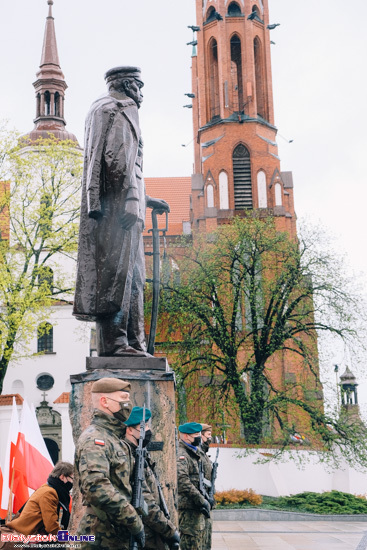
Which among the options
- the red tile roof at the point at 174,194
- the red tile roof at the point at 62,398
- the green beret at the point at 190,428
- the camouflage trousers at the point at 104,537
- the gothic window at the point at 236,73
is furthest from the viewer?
the red tile roof at the point at 174,194

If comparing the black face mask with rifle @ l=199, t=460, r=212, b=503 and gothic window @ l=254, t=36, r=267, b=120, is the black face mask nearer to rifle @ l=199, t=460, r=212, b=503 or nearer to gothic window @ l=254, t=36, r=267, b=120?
rifle @ l=199, t=460, r=212, b=503

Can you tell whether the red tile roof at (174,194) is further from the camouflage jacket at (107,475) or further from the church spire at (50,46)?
the camouflage jacket at (107,475)

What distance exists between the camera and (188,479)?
7.29 meters

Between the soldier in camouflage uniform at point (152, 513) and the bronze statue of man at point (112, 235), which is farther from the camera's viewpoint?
the bronze statue of man at point (112, 235)

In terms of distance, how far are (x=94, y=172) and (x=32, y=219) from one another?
2319 centimetres

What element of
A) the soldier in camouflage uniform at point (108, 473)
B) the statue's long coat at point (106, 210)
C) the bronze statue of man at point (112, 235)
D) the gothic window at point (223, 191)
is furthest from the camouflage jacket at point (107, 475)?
the gothic window at point (223, 191)

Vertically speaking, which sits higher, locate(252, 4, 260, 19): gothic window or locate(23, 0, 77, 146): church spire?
locate(252, 4, 260, 19): gothic window

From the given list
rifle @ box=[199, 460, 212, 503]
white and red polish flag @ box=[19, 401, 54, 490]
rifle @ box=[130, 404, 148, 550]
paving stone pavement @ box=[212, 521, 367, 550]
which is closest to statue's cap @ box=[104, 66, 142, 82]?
rifle @ box=[130, 404, 148, 550]

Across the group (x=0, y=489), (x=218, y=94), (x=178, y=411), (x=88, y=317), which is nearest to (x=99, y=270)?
(x=88, y=317)

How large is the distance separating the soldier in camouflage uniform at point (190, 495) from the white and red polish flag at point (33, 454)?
3.46 metres

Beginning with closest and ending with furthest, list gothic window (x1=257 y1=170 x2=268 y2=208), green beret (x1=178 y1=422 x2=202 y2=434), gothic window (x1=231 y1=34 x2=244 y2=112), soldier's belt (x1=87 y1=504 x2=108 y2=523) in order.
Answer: soldier's belt (x1=87 y1=504 x2=108 y2=523)
green beret (x1=178 y1=422 x2=202 y2=434)
gothic window (x1=257 y1=170 x2=268 y2=208)
gothic window (x1=231 y1=34 x2=244 y2=112)

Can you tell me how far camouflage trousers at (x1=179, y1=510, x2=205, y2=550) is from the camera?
7520 mm

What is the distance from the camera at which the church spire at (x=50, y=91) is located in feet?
149

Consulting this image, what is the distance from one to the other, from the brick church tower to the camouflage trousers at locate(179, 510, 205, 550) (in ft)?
108
